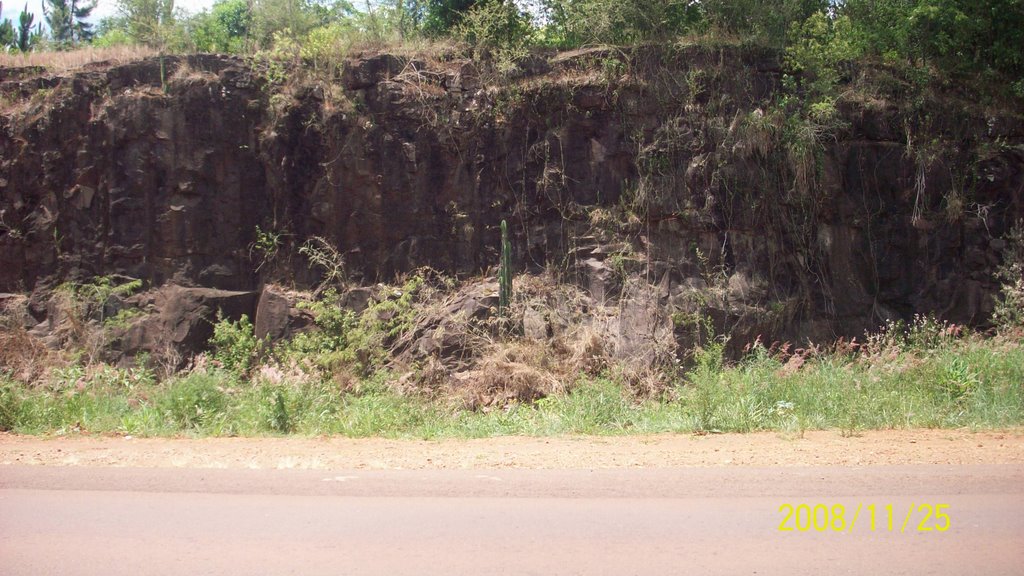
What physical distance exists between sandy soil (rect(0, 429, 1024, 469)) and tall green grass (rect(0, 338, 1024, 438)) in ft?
1.95

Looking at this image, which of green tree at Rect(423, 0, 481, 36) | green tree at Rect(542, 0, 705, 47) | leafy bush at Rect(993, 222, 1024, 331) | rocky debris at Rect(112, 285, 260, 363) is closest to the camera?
leafy bush at Rect(993, 222, 1024, 331)

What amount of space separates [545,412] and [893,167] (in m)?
9.55

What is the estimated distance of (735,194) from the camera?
1459 centimetres

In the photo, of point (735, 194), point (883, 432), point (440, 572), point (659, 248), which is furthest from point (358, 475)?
point (735, 194)

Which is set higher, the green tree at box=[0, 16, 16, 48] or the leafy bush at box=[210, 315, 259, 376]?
the green tree at box=[0, 16, 16, 48]

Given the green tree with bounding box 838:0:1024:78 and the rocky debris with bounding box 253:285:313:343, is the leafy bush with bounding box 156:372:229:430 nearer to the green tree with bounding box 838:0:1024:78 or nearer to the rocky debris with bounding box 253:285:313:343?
the rocky debris with bounding box 253:285:313:343

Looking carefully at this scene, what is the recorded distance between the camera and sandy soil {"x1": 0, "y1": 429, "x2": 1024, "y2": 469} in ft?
23.8

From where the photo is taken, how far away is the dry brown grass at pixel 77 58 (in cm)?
1669

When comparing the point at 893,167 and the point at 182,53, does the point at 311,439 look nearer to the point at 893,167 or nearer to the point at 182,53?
the point at 182,53

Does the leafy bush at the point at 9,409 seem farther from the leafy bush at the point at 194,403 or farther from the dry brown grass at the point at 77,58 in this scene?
the dry brown grass at the point at 77,58

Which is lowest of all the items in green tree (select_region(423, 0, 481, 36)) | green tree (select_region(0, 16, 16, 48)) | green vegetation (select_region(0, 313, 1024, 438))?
green vegetation (select_region(0, 313, 1024, 438))

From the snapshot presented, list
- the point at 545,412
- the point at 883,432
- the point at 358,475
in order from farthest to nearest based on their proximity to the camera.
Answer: the point at 545,412 → the point at 883,432 → the point at 358,475

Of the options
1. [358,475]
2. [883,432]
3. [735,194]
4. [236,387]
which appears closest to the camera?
[358,475]

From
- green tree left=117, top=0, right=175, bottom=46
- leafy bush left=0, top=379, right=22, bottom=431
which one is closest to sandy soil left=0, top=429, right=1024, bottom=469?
leafy bush left=0, top=379, right=22, bottom=431
